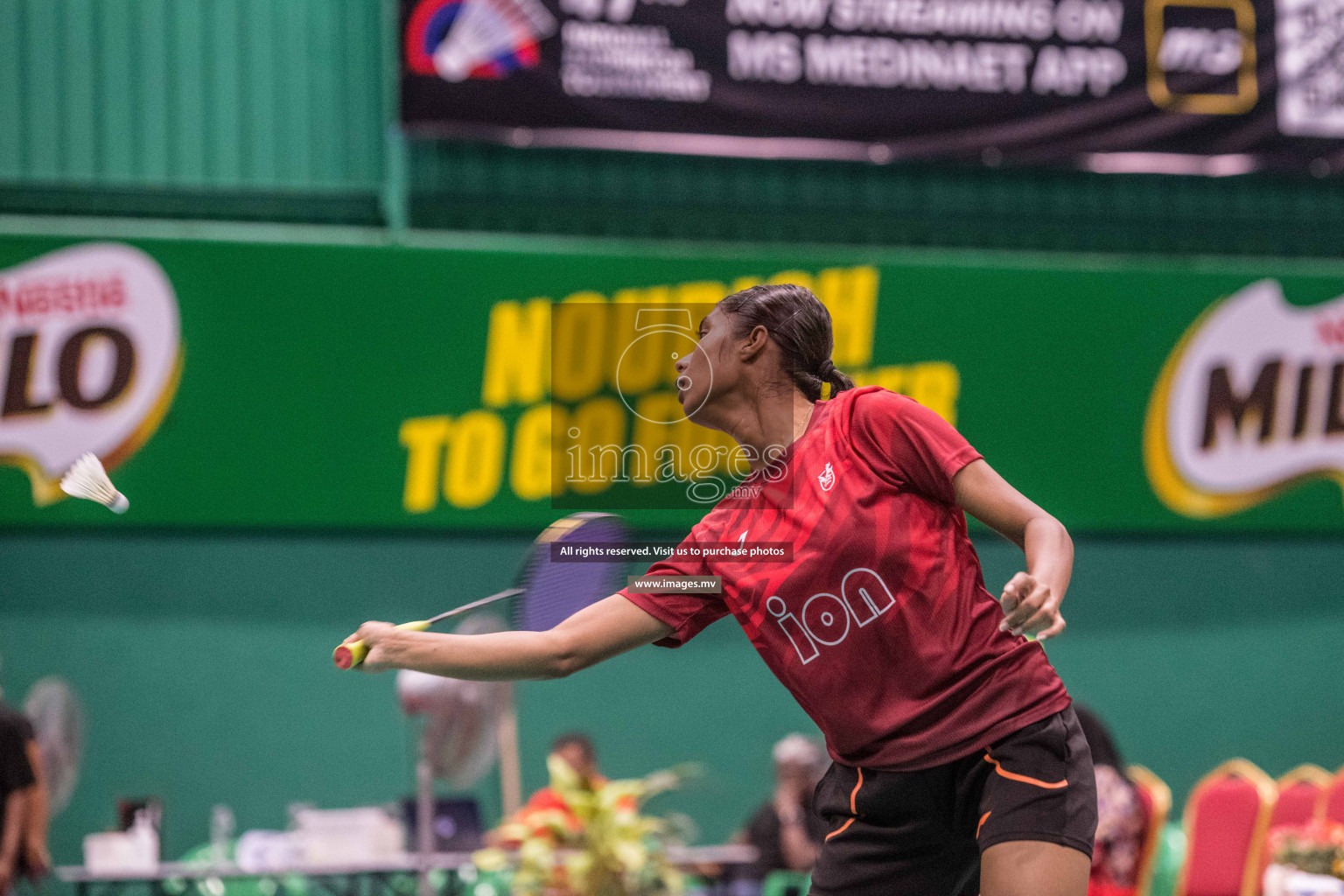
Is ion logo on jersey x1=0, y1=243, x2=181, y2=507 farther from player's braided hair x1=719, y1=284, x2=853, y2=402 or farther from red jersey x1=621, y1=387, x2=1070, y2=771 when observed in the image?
red jersey x1=621, y1=387, x2=1070, y2=771

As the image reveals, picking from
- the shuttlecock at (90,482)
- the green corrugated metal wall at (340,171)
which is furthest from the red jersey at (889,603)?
the green corrugated metal wall at (340,171)

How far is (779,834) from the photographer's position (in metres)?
6.60

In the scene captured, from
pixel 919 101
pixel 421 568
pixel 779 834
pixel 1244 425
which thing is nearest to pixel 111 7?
pixel 421 568

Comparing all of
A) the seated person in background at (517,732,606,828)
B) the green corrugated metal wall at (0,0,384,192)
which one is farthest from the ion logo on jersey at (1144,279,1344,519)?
the green corrugated metal wall at (0,0,384,192)

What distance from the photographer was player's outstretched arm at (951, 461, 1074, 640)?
1945 mm

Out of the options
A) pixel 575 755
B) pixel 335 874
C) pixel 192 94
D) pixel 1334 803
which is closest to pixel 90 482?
pixel 335 874

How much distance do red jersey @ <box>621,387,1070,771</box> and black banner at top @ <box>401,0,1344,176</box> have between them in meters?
6.04

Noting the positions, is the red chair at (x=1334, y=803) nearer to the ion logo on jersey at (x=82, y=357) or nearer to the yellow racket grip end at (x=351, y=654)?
the yellow racket grip end at (x=351, y=654)

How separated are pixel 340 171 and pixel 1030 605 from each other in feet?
22.5

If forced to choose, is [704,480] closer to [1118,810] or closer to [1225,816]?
[1118,810]

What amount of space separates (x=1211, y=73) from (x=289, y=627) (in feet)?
20.5

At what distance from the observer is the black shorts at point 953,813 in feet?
7.23

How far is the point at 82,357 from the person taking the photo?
24.4 feet

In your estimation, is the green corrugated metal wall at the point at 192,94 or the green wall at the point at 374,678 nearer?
the green wall at the point at 374,678
